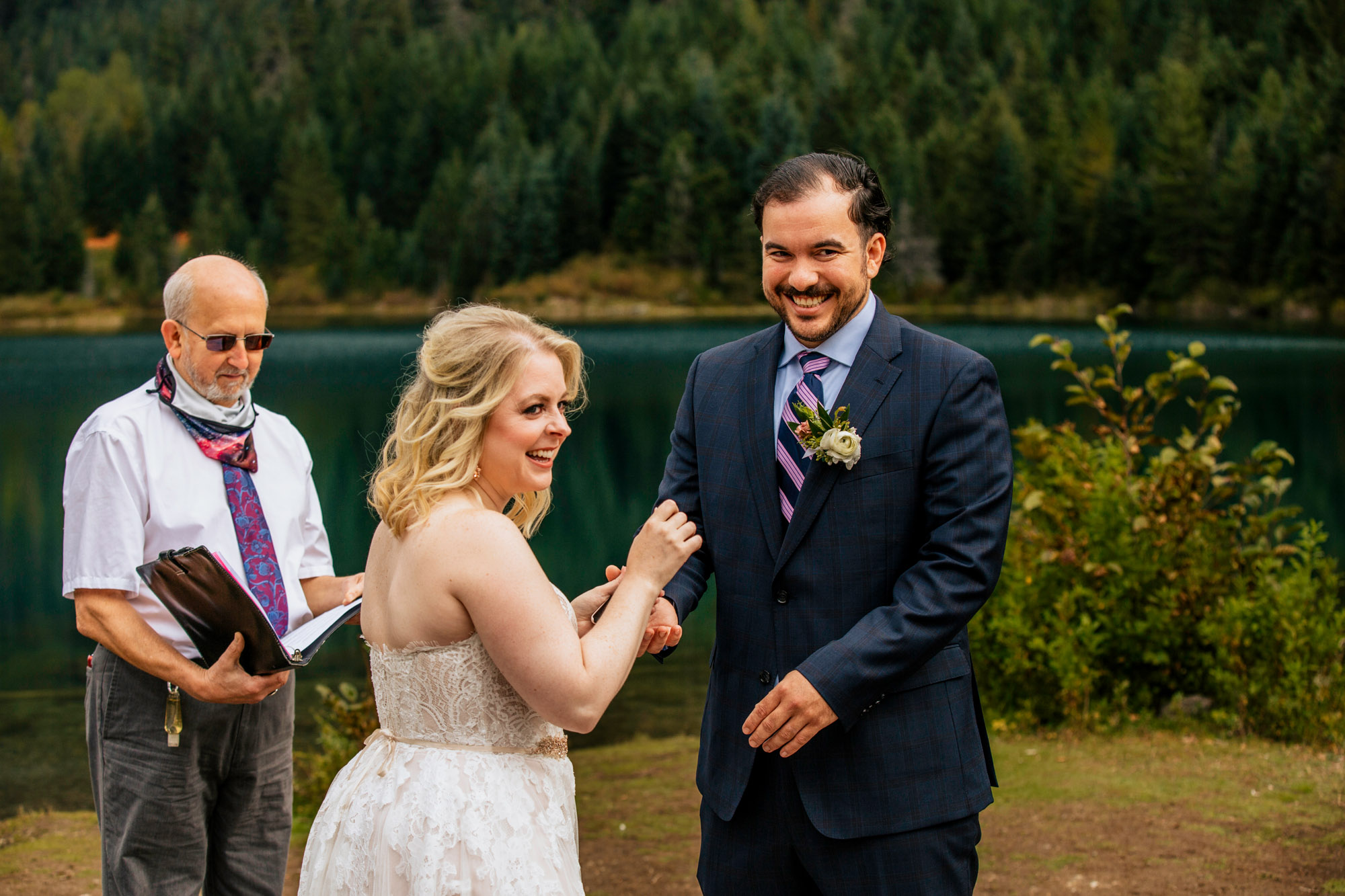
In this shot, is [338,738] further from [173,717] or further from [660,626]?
[660,626]

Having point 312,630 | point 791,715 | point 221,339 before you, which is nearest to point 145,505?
point 221,339

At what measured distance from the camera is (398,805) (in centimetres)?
258

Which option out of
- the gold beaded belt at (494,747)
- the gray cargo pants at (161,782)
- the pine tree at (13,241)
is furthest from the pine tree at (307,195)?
the gold beaded belt at (494,747)

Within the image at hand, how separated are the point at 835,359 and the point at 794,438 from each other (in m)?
0.23

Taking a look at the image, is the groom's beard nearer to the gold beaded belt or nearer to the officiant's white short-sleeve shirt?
the gold beaded belt

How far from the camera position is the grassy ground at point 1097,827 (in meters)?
4.96

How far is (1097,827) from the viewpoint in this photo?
5.51 meters

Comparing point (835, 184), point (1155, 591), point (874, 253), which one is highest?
point (835, 184)

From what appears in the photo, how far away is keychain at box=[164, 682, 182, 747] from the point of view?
329 cm

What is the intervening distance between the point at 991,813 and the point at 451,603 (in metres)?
4.19

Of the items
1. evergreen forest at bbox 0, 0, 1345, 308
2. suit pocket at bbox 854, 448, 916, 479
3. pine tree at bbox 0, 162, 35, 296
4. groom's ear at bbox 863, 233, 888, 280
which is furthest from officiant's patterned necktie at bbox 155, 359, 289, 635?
pine tree at bbox 0, 162, 35, 296

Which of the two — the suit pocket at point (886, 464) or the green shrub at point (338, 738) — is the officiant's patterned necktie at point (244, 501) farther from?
the green shrub at point (338, 738)

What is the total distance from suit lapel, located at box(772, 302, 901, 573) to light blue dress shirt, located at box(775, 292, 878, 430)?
3 cm

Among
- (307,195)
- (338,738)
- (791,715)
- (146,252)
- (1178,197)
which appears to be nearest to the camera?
(791,715)
